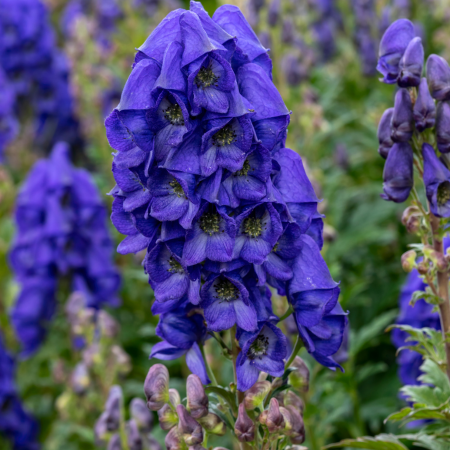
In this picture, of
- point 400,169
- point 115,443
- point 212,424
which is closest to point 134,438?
point 115,443

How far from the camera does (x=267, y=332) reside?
4.22 feet

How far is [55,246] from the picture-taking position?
324 centimetres

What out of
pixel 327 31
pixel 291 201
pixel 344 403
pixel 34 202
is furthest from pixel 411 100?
pixel 327 31

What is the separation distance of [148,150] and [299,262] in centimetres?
38

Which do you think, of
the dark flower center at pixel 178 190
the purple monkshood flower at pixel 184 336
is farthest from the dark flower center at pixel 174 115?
the purple monkshood flower at pixel 184 336

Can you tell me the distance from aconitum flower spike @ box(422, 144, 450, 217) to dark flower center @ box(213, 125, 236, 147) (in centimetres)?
52

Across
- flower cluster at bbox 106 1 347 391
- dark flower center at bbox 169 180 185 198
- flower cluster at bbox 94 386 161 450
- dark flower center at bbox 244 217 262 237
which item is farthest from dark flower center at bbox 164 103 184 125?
flower cluster at bbox 94 386 161 450

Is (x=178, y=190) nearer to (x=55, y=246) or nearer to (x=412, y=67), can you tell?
(x=412, y=67)

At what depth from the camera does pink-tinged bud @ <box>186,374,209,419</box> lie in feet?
4.22

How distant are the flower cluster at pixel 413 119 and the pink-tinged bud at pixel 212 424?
0.66 m

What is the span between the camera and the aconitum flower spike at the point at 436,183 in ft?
4.77

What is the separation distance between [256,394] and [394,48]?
872 millimetres

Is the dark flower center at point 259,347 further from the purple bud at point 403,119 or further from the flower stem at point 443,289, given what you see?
the purple bud at point 403,119

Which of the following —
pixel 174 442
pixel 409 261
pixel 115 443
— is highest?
pixel 409 261
